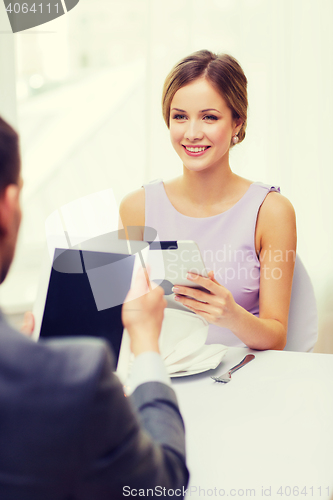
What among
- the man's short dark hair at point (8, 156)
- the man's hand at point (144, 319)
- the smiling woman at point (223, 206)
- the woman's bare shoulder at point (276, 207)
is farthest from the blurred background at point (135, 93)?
the man's short dark hair at point (8, 156)

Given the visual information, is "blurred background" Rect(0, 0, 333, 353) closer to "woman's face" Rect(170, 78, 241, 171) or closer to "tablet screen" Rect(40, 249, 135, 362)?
"woman's face" Rect(170, 78, 241, 171)

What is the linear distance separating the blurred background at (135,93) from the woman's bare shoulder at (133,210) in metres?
0.46

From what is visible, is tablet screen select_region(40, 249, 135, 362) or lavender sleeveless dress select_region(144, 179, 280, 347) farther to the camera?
lavender sleeveless dress select_region(144, 179, 280, 347)

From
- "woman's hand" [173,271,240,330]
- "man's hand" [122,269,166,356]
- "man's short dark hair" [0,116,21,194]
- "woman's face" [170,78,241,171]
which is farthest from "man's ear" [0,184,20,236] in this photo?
"woman's face" [170,78,241,171]

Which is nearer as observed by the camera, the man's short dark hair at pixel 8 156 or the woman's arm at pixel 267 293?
the man's short dark hair at pixel 8 156

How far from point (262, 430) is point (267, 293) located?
2.02 ft

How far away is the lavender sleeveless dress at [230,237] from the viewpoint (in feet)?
4.58

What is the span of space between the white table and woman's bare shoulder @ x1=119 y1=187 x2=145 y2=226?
76cm

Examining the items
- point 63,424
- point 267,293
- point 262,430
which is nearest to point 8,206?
A: point 63,424

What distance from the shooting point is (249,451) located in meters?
0.62

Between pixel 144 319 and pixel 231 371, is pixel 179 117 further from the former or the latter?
pixel 144 319

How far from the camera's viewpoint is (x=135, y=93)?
6.70ft

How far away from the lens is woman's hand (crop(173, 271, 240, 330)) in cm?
92

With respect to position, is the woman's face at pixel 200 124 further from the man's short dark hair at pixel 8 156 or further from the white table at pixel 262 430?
the man's short dark hair at pixel 8 156
